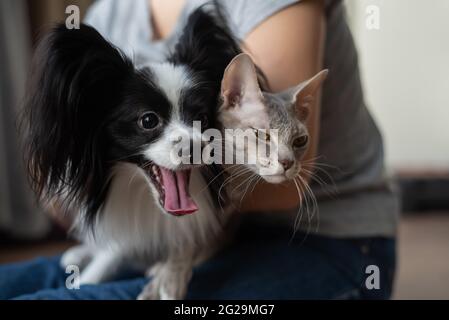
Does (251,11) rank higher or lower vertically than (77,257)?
higher

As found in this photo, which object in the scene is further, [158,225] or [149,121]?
[158,225]

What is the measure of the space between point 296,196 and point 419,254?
4.21 feet

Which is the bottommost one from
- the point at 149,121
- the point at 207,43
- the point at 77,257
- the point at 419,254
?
the point at 419,254

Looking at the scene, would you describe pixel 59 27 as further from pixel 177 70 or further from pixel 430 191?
pixel 430 191

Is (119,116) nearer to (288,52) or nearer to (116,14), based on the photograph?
(288,52)

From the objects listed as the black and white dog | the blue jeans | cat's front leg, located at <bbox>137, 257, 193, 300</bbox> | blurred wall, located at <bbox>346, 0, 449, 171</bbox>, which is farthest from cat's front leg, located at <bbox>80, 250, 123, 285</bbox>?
blurred wall, located at <bbox>346, 0, 449, 171</bbox>

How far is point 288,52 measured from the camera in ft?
2.75

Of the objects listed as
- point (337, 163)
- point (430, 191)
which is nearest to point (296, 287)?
point (337, 163)

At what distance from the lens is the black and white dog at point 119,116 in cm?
69

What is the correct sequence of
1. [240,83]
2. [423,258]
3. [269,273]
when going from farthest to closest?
[423,258] → [269,273] → [240,83]

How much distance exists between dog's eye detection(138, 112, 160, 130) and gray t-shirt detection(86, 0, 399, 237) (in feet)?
0.64

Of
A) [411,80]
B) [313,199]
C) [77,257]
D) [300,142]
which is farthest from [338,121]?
[411,80]

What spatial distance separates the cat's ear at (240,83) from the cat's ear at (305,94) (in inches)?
2.7

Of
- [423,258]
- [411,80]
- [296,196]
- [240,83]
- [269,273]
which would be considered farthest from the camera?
[411,80]
